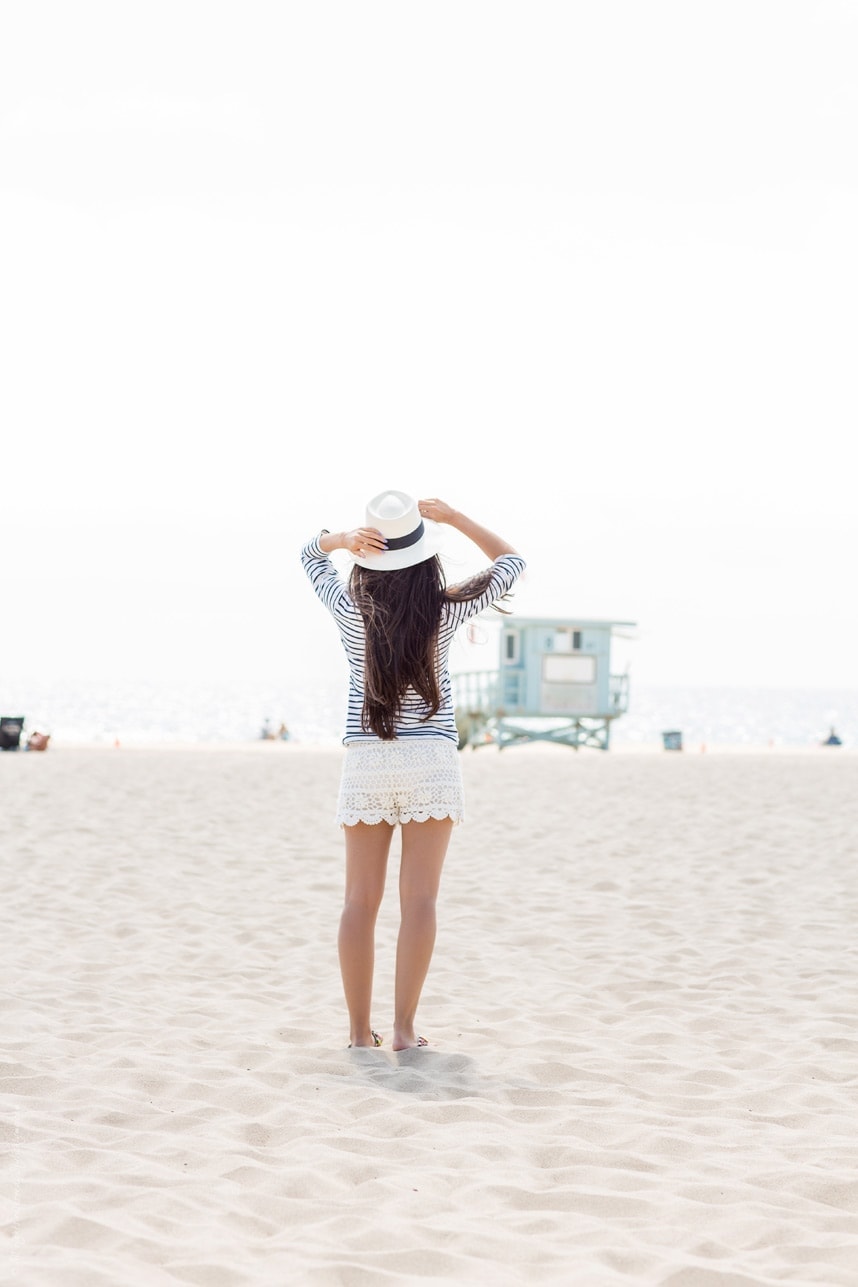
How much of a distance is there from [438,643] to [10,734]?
2170 cm

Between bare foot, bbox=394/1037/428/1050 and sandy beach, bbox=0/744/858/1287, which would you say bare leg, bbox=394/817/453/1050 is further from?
sandy beach, bbox=0/744/858/1287

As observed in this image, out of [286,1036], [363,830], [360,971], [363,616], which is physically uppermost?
[363,616]

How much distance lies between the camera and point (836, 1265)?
2719 mm

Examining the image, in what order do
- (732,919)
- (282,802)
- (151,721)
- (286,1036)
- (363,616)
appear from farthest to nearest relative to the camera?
1. (151,721)
2. (282,802)
3. (732,919)
4. (286,1036)
5. (363,616)

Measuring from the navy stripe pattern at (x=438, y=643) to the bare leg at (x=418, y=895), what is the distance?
321 millimetres

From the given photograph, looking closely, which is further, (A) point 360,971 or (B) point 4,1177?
(A) point 360,971

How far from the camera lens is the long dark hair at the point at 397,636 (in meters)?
4.25

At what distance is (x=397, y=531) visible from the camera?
13.9ft

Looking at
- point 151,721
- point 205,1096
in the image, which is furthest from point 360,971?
point 151,721

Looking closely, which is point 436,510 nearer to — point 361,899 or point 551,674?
point 361,899

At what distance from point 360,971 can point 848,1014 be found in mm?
2137

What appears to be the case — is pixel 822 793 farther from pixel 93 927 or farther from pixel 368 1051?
pixel 368 1051

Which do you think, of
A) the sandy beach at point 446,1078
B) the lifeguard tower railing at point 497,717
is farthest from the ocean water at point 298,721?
the sandy beach at point 446,1078

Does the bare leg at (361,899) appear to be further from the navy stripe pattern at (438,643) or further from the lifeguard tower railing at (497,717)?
the lifeguard tower railing at (497,717)
